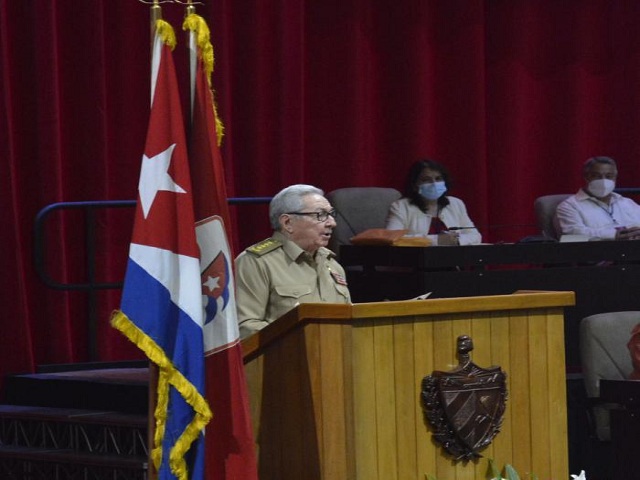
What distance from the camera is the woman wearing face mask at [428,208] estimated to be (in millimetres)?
7617

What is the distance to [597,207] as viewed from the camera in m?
8.24

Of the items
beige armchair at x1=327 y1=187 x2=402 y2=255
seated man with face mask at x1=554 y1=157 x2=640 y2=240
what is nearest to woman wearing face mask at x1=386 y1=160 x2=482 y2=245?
beige armchair at x1=327 y1=187 x2=402 y2=255

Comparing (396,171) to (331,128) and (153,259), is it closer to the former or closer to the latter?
(331,128)

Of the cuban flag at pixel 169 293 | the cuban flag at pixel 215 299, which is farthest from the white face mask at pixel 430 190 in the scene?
the cuban flag at pixel 169 293

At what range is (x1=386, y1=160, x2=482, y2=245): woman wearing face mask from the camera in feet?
25.0

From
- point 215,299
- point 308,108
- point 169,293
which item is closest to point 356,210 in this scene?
point 308,108

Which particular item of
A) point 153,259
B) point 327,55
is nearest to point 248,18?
point 327,55

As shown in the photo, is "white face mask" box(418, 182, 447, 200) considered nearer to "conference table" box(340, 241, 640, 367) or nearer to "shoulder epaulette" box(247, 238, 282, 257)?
"conference table" box(340, 241, 640, 367)

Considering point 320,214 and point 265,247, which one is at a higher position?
point 320,214

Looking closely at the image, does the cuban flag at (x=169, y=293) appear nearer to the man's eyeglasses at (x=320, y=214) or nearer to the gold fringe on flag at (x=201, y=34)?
the gold fringe on flag at (x=201, y=34)

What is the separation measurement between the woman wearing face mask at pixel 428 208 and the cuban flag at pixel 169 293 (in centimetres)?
353

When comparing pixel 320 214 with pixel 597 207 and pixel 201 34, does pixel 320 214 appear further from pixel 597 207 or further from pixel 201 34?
pixel 597 207

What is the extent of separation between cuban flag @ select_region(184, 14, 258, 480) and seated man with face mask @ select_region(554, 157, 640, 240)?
4124 millimetres

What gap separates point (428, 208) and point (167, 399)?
390 cm
